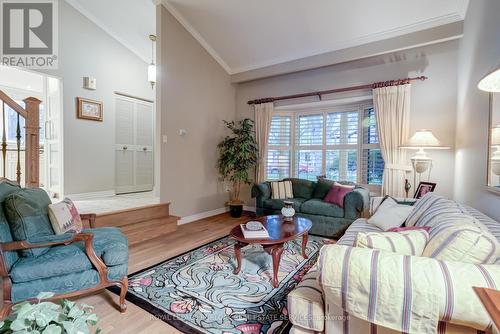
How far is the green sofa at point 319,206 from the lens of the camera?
340 cm

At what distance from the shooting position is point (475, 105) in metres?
2.29

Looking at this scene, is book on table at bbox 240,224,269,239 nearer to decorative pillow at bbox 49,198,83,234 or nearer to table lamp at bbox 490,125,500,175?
decorative pillow at bbox 49,198,83,234

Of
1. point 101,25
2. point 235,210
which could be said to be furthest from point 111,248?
point 101,25

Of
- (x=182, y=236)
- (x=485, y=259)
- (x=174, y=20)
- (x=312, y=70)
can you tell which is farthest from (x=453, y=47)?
(x=182, y=236)

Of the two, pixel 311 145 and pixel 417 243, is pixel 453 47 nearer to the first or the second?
pixel 311 145

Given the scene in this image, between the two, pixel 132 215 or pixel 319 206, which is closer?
pixel 132 215

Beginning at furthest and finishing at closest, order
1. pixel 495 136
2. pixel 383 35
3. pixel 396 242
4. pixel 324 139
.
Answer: pixel 324 139 → pixel 383 35 → pixel 495 136 → pixel 396 242

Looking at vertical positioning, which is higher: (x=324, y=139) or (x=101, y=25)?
(x=101, y=25)

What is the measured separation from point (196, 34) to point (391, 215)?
411cm

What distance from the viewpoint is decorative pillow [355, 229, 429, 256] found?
121 cm

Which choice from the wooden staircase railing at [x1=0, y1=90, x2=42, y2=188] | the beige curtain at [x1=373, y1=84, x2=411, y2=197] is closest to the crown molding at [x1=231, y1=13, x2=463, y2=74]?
the beige curtain at [x1=373, y1=84, x2=411, y2=197]

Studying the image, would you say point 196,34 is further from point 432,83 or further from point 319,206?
point 432,83


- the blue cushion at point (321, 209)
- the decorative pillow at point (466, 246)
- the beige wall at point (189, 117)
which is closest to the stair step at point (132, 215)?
the beige wall at point (189, 117)

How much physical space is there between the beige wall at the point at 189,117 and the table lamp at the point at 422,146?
3216mm
